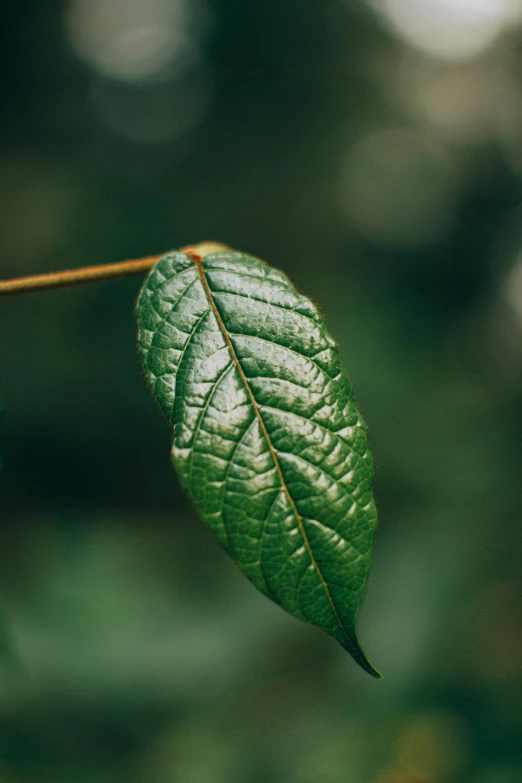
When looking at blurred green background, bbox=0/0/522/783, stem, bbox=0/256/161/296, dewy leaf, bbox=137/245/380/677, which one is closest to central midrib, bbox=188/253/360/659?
dewy leaf, bbox=137/245/380/677

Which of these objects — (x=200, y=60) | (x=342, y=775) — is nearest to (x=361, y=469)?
(x=342, y=775)

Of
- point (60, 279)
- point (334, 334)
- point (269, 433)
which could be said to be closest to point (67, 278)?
point (60, 279)

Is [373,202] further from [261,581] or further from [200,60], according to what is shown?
[261,581]

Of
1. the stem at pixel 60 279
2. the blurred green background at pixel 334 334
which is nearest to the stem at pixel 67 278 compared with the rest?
the stem at pixel 60 279

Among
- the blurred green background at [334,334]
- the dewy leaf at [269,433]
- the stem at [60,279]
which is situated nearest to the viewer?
the dewy leaf at [269,433]

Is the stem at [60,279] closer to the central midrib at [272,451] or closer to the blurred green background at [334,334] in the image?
the central midrib at [272,451]

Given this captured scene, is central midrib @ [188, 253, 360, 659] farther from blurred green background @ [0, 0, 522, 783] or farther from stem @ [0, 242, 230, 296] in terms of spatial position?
blurred green background @ [0, 0, 522, 783]

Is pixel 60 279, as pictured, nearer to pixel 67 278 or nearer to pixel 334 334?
pixel 67 278
